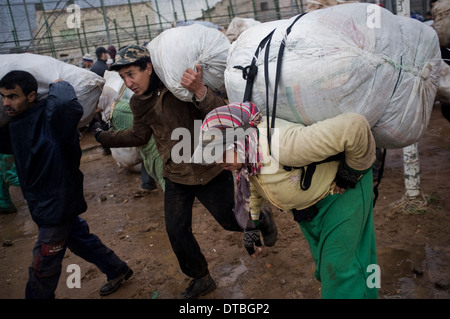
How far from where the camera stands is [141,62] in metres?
2.56

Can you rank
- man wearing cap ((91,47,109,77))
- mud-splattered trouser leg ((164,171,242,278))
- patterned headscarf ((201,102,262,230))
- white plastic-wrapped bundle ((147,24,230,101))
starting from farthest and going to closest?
1. man wearing cap ((91,47,109,77))
2. mud-splattered trouser leg ((164,171,242,278))
3. white plastic-wrapped bundle ((147,24,230,101))
4. patterned headscarf ((201,102,262,230))

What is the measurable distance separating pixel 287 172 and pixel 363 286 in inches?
28.3

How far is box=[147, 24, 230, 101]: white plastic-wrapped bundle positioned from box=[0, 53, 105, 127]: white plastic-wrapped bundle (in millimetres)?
762

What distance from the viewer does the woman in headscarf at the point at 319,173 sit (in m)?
1.77

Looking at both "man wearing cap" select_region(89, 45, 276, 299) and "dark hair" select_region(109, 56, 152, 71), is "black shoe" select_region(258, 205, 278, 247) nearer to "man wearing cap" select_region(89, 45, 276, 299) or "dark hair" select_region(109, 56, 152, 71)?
"man wearing cap" select_region(89, 45, 276, 299)

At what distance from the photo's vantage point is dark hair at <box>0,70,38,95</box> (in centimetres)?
255

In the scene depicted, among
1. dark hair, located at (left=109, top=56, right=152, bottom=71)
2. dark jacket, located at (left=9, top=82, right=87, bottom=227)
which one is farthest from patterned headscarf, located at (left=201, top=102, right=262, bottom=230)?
dark jacket, located at (left=9, top=82, right=87, bottom=227)

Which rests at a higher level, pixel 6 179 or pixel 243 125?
pixel 243 125

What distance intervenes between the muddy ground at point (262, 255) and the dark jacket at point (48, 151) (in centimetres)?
103

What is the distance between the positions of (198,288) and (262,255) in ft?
2.31

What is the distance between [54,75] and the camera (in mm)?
2859

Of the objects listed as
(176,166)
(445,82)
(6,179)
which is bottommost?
(6,179)

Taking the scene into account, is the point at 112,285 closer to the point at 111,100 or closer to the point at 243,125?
the point at 243,125

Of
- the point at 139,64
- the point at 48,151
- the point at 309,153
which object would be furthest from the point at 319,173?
the point at 48,151
